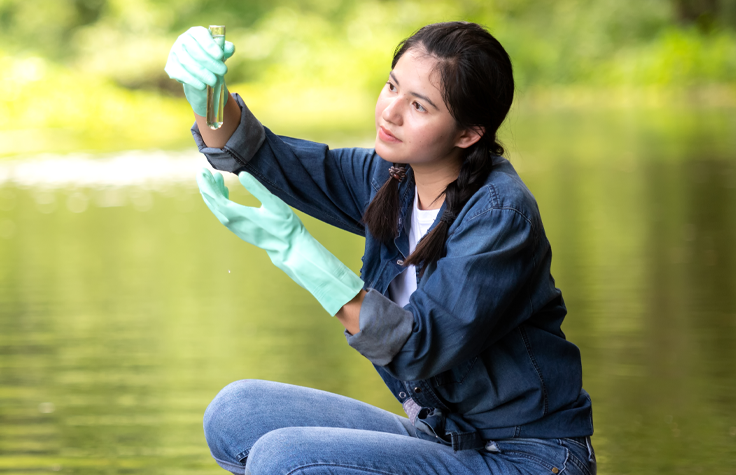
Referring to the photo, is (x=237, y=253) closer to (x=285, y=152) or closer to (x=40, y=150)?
(x=285, y=152)

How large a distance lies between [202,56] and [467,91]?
38 centimetres

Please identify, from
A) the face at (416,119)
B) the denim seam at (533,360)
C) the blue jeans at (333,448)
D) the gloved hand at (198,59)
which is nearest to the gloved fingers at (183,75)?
the gloved hand at (198,59)

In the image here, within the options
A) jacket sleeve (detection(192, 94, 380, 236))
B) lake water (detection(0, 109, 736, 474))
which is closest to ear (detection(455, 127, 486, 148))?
jacket sleeve (detection(192, 94, 380, 236))

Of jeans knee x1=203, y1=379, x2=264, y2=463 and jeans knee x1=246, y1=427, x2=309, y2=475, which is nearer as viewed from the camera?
jeans knee x1=246, y1=427, x2=309, y2=475

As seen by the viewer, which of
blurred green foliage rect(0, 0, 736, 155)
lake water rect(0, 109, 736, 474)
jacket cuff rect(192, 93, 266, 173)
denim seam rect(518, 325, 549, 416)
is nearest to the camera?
denim seam rect(518, 325, 549, 416)

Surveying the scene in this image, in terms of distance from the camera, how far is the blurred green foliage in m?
13.1

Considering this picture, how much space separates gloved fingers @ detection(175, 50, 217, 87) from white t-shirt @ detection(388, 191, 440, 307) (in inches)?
14.0

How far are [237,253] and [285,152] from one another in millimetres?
3185

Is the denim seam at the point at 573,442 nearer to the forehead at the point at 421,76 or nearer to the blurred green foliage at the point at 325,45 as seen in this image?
the forehead at the point at 421,76

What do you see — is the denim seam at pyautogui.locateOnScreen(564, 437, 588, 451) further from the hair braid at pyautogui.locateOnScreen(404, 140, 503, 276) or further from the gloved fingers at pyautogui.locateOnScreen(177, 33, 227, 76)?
the gloved fingers at pyautogui.locateOnScreen(177, 33, 227, 76)

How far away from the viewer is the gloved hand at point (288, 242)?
116 cm

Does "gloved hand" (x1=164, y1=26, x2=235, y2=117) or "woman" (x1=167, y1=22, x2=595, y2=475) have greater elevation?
"gloved hand" (x1=164, y1=26, x2=235, y2=117)

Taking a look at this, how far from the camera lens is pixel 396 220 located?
56.1 inches

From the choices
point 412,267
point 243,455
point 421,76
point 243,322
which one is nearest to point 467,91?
point 421,76
